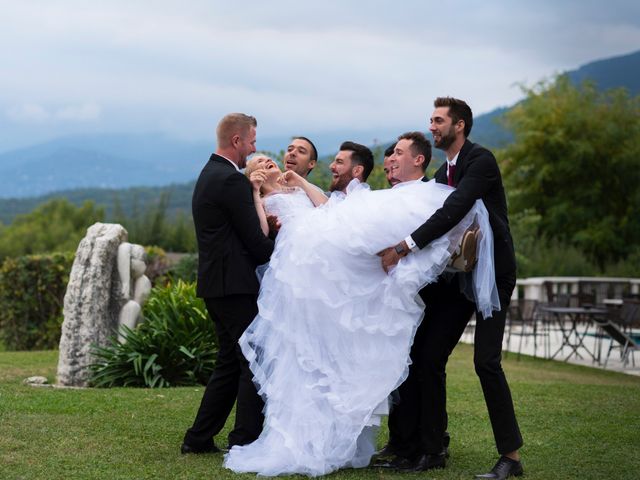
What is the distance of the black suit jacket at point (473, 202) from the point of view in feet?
19.0

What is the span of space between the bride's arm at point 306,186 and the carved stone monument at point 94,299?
4.34 meters

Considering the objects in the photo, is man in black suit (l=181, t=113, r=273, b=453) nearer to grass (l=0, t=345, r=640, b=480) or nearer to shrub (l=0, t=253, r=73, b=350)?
grass (l=0, t=345, r=640, b=480)

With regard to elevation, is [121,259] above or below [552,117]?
below

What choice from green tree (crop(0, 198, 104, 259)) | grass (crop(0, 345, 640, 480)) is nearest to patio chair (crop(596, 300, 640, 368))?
grass (crop(0, 345, 640, 480))

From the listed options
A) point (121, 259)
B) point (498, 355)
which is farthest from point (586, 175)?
point (498, 355)

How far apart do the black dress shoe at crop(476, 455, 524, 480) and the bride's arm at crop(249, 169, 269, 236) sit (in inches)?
81.9

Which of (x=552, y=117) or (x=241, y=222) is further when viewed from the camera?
(x=552, y=117)

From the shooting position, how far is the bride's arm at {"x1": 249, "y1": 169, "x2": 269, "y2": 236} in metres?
6.28

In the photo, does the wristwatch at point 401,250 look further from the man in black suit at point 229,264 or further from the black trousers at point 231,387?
the black trousers at point 231,387

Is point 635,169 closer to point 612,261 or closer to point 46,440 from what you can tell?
point 612,261

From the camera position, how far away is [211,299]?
20.8 feet

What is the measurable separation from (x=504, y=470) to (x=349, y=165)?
2402 millimetres

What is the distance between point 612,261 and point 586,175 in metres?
3.46

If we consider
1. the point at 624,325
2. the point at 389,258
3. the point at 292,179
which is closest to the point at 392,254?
the point at 389,258
